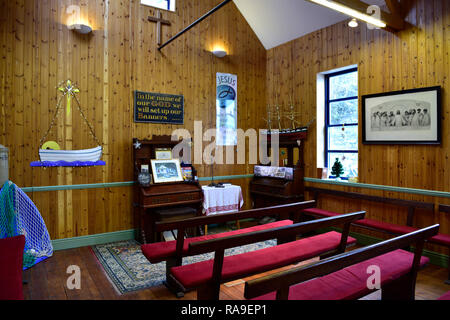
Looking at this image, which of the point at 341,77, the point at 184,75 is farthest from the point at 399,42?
the point at 184,75

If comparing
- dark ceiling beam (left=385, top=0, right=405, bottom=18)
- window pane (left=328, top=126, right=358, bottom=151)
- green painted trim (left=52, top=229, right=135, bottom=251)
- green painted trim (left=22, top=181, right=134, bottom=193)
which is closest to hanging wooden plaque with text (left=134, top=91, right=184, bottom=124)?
green painted trim (left=22, top=181, right=134, bottom=193)

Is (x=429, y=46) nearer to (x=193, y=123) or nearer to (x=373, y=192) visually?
(x=373, y=192)

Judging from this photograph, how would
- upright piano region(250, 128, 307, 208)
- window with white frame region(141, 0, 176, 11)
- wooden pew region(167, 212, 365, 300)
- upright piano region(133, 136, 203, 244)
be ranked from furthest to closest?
upright piano region(250, 128, 307, 208) < window with white frame region(141, 0, 176, 11) < upright piano region(133, 136, 203, 244) < wooden pew region(167, 212, 365, 300)

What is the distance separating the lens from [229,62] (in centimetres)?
616

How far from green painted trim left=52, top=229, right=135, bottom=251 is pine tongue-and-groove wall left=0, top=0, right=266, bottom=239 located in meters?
0.08

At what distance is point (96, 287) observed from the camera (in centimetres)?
334

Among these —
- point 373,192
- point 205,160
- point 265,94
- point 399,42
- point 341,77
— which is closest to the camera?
point 399,42

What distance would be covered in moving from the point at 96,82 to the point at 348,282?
14.6 ft

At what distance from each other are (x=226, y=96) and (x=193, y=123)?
0.93 metres

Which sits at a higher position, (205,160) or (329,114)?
(329,114)

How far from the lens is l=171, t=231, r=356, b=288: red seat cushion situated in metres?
2.39

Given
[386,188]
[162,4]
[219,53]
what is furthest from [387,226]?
[162,4]

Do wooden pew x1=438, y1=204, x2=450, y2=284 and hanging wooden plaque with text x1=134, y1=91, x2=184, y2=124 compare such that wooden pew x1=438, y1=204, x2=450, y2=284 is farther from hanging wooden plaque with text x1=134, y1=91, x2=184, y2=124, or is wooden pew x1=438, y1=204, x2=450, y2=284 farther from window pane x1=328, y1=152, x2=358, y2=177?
hanging wooden plaque with text x1=134, y1=91, x2=184, y2=124

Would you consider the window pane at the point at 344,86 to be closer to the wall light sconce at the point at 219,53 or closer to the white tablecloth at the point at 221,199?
the wall light sconce at the point at 219,53
